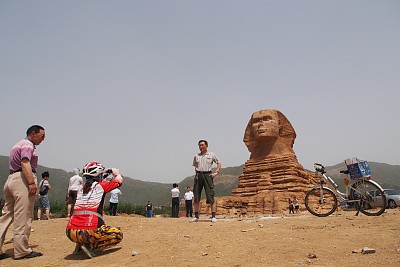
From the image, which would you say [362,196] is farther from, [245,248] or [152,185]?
[152,185]

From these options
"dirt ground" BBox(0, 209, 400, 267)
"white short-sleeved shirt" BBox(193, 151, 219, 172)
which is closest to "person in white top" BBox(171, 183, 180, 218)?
"white short-sleeved shirt" BBox(193, 151, 219, 172)

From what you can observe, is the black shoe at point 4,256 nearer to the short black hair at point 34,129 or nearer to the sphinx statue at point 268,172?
the short black hair at point 34,129

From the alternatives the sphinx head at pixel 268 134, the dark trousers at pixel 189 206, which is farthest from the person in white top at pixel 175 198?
the sphinx head at pixel 268 134

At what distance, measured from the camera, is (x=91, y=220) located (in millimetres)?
4215

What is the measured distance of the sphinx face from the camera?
A: 22812mm

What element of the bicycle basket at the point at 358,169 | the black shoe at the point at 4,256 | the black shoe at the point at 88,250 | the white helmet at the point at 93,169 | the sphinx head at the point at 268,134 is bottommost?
the black shoe at the point at 4,256

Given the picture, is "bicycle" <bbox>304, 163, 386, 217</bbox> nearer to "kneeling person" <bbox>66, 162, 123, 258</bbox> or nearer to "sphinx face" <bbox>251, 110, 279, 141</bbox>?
"kneeling person" <bbox>66, 162, 123, 258</bbox>

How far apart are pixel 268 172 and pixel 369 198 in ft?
49.1

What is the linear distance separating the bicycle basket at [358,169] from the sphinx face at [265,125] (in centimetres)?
1570

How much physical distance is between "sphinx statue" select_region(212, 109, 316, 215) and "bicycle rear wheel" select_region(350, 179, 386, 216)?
10243 millimetres

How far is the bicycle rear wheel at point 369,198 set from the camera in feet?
21.8

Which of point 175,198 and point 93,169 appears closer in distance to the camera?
point 93,169

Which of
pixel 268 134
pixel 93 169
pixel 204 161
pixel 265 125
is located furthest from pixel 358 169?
pixel 265 125

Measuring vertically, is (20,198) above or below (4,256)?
above
